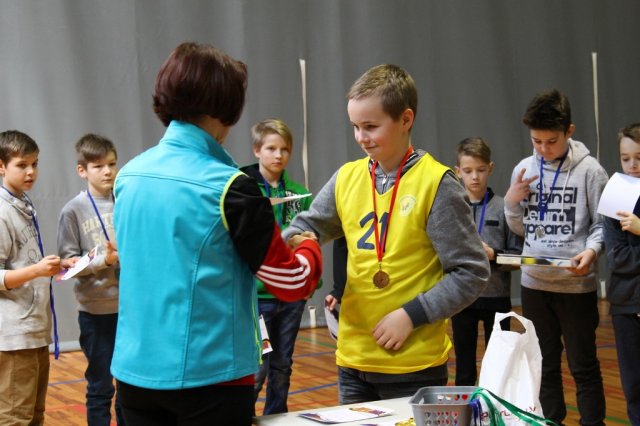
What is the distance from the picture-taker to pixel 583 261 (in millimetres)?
3348

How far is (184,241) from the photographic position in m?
1.63

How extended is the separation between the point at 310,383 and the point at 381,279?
10.1 ft

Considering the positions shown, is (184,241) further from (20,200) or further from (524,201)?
(524,201)

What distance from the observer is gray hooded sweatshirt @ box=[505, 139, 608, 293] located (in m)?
3.51

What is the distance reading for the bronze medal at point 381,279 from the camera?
83.7 inches

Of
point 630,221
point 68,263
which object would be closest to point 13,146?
point 68,263

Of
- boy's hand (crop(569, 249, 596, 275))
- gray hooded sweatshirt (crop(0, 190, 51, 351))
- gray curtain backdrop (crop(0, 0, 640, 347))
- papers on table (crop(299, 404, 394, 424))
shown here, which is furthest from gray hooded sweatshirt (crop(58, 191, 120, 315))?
gray curtain backdrop (crop(0, 0, 640, 347))

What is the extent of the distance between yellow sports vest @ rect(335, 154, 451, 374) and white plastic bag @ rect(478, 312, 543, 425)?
0.74 feet

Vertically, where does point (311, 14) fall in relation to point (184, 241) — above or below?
above

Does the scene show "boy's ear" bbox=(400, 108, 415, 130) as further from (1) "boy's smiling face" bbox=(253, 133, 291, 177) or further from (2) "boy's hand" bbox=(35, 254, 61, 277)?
(1) "boy's smiling face" bbox=(253, 133, 291, 177)

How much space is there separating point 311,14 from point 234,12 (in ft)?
2.56

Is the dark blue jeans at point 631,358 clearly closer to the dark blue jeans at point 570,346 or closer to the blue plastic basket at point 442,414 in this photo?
the dark blue jeans at point 570,346

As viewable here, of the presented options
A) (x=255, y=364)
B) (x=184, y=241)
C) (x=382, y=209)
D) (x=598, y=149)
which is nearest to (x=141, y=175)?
(x=184, y=241)

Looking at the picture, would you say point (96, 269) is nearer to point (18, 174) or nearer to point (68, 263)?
point (68, 263)
